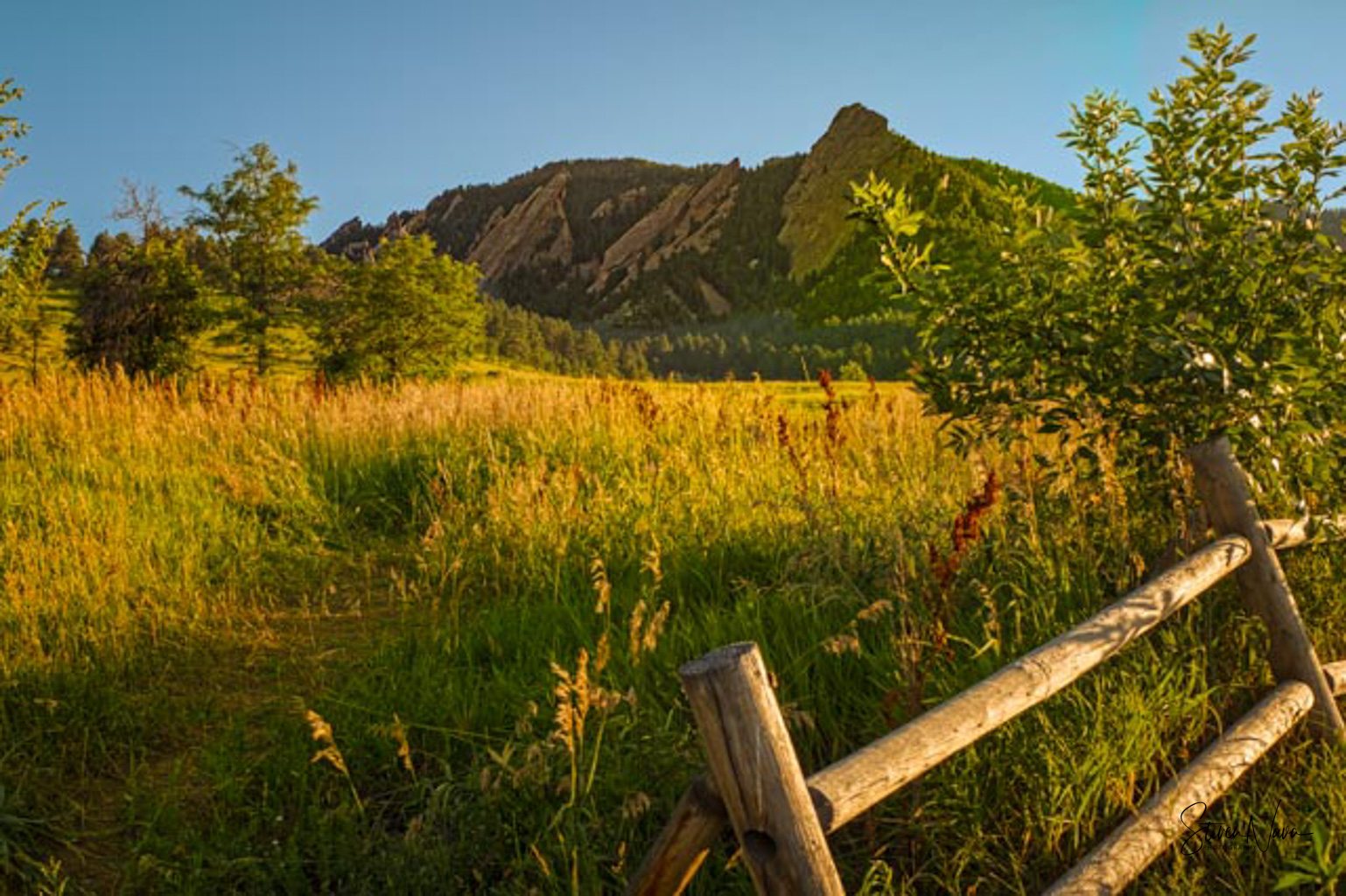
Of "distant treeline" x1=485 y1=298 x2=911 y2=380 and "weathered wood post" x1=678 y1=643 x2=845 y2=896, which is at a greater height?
"distant treeline" x1=485 y1=298 x2=911 y2=380

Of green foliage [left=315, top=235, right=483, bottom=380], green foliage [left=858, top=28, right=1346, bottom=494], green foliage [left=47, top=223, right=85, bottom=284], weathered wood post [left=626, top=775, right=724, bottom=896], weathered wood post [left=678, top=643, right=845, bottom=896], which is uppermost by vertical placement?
green foliage [left=47, top=223, right=85, bottom=284]

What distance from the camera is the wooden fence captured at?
1.83 m

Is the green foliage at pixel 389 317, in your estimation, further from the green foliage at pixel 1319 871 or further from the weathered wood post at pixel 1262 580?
the green foliage at pixel 1319 871

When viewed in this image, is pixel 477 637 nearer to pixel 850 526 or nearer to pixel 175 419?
pixel 850 526

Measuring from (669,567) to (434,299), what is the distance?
24.7m

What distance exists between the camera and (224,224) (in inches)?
997

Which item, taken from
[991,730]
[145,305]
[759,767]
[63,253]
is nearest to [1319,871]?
[991,730]

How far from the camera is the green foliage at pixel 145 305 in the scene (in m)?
25.2

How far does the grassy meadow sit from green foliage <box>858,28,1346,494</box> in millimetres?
469

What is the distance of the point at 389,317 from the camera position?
27.3m

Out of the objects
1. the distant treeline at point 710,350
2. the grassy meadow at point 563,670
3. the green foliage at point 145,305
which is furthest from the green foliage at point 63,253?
the grassy meadow at point 563,670

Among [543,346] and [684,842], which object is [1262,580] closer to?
[684,842]

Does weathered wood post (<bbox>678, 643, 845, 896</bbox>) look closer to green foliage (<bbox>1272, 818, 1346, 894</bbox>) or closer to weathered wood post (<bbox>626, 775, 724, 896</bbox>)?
weathered wood post (<bbox>626, 775, 724, 896</bbox>)

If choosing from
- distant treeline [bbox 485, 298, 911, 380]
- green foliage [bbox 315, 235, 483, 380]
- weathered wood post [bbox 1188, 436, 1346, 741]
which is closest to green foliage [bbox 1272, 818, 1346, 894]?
weathered wood post [bbox 1188, 436, 1346, 741]
